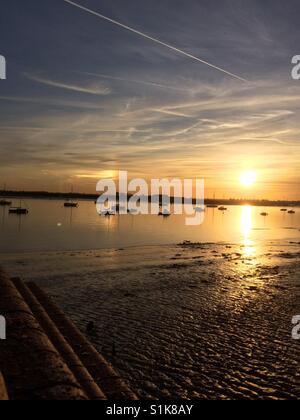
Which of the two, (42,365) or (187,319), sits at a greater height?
(42,365)

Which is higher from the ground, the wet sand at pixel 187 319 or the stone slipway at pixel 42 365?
the stone slipway at pixel 42 365

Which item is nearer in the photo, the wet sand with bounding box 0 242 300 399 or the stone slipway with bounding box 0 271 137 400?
the stone slipway with bounding box 0 271 137 400

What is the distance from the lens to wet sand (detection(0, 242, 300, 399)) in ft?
39.2

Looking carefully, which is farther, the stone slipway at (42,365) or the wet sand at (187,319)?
the wet sand at (187,319)

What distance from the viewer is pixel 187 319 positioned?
59.7 feet

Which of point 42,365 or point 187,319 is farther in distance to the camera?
point 187,319

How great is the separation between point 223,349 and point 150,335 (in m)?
3.21

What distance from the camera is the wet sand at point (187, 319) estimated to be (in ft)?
39.2

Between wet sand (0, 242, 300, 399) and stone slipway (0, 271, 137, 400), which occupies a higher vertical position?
stone slipway (0, 271, 137, 400)

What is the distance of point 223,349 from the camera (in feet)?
47.2
